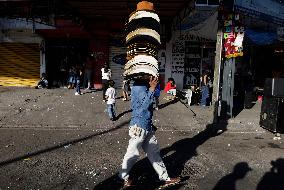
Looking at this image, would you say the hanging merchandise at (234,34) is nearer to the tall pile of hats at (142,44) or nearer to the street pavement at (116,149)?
the street pavement at (116,149)

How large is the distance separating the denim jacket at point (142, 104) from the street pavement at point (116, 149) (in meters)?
1.30

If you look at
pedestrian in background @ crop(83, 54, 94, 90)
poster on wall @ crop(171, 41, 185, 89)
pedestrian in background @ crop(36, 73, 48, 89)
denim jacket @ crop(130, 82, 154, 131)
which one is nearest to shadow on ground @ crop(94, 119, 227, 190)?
denim jacket @ crop(130, 82, 154, 131)

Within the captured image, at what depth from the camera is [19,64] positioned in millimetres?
20875

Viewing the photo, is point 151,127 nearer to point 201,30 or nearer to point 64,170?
point 64,170

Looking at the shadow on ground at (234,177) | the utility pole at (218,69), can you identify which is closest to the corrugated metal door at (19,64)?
the utility pole at (218,69)

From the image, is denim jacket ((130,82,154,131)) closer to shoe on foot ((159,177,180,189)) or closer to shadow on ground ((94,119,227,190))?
shoe on foot ((159,177,180,189))

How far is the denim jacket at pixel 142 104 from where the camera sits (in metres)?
5.83

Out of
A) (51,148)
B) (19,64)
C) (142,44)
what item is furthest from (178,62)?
(142,44)

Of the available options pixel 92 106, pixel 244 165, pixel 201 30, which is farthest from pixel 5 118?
pixel 201 30

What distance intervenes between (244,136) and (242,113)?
331 centimetres

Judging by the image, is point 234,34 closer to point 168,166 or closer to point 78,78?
point 168,166

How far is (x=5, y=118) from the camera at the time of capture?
11.8 m

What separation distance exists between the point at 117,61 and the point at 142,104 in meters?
14.2

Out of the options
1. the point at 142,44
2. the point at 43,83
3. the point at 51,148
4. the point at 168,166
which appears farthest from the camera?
the point at 43,83
